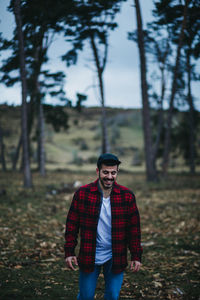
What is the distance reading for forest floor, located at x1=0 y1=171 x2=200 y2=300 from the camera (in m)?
4.70

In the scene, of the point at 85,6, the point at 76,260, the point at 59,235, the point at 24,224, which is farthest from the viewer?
the point at 85,6

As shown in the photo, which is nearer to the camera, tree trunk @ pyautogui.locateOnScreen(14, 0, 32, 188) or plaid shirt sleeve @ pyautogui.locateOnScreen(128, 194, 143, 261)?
plaid shirt sleeve @ pyautogui.locateOnScreen(128, 194, 143, 261)

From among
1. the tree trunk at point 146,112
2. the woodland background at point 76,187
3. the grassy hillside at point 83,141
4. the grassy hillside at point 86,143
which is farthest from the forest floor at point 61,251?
the grassy hillside at point 83,141

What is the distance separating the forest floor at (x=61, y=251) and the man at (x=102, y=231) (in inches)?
57.5

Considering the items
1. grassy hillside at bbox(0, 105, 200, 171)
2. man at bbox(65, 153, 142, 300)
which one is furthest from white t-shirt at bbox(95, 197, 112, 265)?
grassy hillside at bbox(0, 105, 200, 171)

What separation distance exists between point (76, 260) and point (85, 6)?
619 inches

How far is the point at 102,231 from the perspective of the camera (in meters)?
3.25

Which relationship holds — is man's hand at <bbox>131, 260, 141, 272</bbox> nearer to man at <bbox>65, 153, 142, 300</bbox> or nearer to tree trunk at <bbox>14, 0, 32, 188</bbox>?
man at <bbox>65, 153, 142, 300</bbox>

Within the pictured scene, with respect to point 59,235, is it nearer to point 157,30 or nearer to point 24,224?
point 24,224

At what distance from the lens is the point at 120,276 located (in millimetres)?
3262

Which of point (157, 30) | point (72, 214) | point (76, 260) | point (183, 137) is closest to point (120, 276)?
point (76, 260)

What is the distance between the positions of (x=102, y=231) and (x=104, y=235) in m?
0.05

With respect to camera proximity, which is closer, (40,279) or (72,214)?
(72,214)

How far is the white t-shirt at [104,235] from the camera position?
10.6 ft
